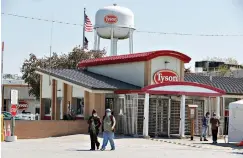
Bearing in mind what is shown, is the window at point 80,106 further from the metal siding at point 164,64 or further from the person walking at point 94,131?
the person walking at point 94,131

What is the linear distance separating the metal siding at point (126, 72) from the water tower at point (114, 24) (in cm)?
1424

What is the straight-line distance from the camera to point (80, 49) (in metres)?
56.2

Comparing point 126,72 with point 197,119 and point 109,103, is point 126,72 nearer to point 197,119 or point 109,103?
point 109,103

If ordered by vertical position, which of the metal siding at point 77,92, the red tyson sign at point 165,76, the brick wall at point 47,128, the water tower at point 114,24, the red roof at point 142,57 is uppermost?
the water tower at point 114,24

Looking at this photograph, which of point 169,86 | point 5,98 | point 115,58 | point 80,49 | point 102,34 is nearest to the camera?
point 169,86

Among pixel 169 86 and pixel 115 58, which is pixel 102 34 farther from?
pixel 169 86

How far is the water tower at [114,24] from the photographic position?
163ft

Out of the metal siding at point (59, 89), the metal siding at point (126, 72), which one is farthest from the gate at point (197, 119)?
the metal siding at point (59, 89)

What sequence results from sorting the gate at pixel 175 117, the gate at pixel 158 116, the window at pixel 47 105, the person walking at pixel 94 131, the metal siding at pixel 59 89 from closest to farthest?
the person walking at pixel 94 131 < the gate at pixel 158 116 < the gate at pixel 175 117 < the metal siding at pixel 59 89 < the window at pixel 47 105

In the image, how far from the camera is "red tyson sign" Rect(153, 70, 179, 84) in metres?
31.7

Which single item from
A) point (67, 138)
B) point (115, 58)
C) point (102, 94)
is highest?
point (115, 58)

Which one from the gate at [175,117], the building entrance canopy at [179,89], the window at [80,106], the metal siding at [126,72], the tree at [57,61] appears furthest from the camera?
the tree at [57,61]

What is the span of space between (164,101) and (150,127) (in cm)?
167

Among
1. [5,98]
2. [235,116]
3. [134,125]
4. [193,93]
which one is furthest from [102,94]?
[5,98]
